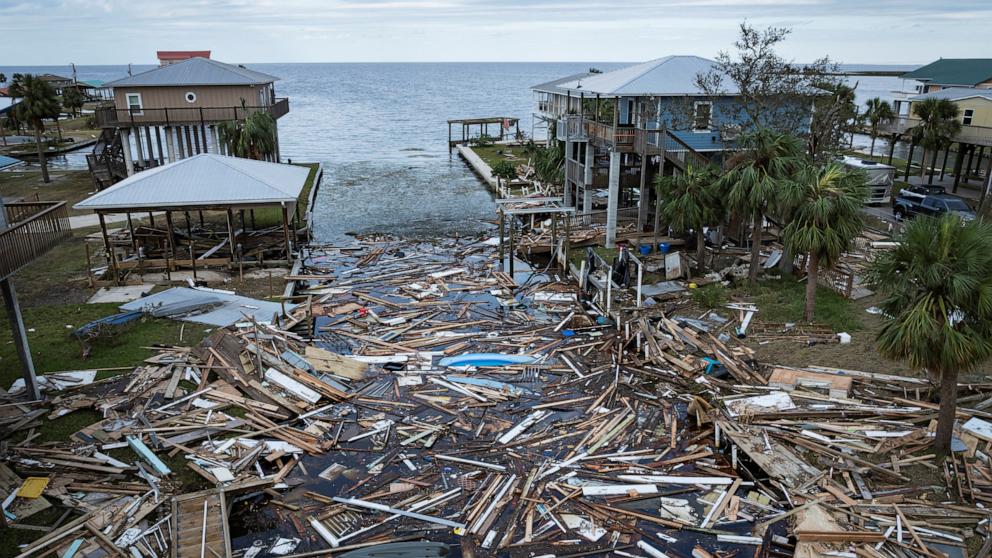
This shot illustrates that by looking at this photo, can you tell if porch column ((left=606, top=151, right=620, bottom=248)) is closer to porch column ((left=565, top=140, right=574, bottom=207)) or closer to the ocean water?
porch column ((left=565, top=140, right=574, bottom=207))

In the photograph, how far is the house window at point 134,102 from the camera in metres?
44.5

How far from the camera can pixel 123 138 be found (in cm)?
4419

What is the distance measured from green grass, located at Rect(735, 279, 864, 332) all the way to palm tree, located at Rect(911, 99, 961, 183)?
21.8 metres

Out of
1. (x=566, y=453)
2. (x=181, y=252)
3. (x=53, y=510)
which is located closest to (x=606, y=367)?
(x=566, y=453)

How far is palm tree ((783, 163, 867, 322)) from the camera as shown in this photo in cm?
→ 2023

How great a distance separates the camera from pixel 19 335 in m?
16.2

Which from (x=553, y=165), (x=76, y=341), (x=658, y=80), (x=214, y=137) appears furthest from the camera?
(x=214, y=137)

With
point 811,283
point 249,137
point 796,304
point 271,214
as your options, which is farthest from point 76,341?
point 796,304

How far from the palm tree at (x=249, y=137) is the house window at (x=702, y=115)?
82.3 feet

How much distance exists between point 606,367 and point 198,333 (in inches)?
519

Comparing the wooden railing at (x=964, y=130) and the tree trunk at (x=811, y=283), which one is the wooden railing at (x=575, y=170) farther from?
the wooden railing at (x=964, y=130)

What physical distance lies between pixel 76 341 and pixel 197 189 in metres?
9.62

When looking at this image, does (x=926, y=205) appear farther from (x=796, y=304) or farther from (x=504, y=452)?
(x=504, y=452)

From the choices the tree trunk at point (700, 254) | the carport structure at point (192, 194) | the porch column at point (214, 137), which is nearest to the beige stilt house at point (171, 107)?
the porch column at point (214, 137)
